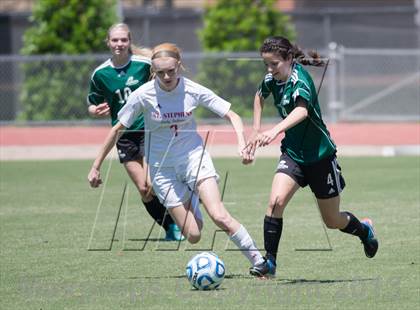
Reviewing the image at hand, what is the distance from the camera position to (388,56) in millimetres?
23578

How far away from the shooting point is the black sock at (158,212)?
1009cm

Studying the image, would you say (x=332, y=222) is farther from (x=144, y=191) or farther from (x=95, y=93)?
(x=95, y=93)

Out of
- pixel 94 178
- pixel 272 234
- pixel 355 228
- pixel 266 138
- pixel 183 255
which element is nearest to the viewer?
pixel 266 138

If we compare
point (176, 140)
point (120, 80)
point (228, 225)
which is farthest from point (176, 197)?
point (120, 80)

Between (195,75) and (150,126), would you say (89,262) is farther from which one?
(195,75)

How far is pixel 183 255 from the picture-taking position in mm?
9117

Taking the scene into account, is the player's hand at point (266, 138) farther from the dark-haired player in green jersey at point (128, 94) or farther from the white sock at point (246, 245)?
the dark-haired player in green jersey at point (128, 94)

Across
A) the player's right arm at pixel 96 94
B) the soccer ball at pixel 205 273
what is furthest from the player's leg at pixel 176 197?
the player's right arm at pixel 96 94

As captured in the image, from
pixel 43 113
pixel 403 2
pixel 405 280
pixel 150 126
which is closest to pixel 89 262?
pixel 150 126

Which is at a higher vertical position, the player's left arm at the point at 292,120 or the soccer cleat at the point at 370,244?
the player's left arm at the point at 292,120

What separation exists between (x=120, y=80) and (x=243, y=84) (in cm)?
1350

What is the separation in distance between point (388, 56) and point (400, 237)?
14407 millimetres

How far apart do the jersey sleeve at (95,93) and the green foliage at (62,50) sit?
13.3 m

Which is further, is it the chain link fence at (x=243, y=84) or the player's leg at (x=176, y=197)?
the chain link fence at (x=243, y=84)
